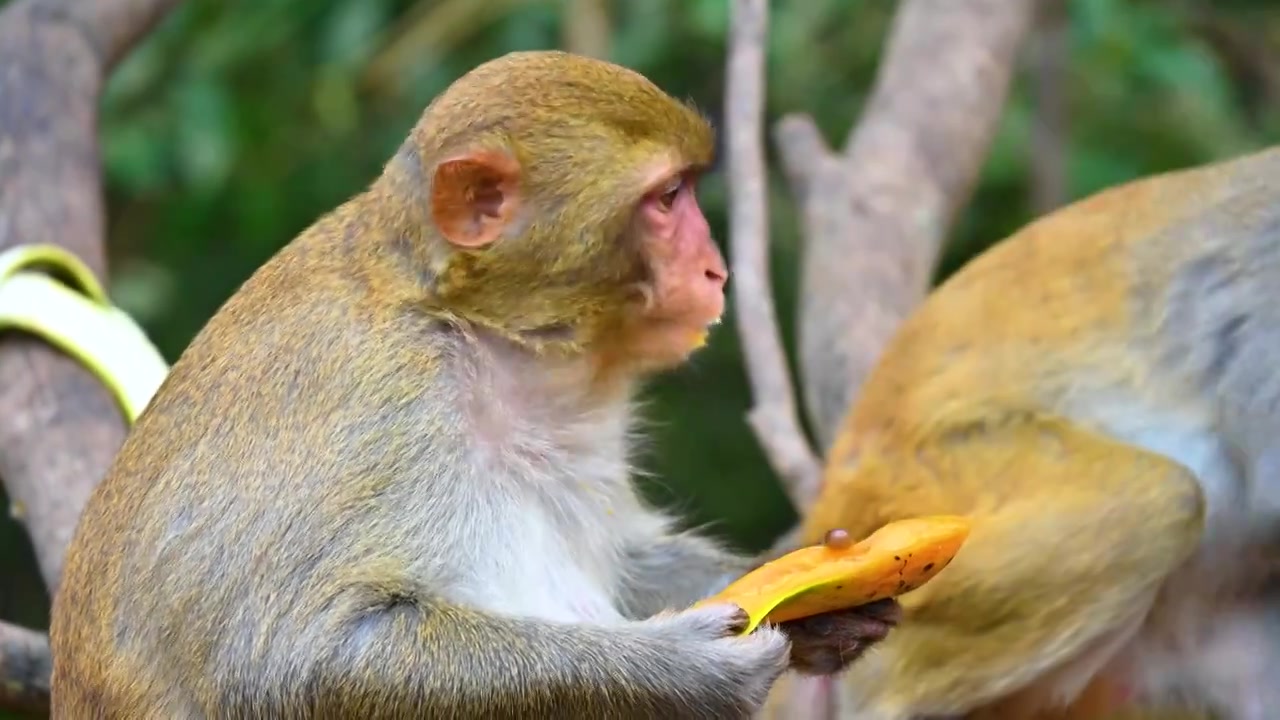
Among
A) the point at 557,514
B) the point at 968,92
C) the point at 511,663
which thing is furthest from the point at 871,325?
the point at 511,663

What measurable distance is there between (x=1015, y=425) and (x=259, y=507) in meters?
1.26

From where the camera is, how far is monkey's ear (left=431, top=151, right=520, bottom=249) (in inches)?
82.6

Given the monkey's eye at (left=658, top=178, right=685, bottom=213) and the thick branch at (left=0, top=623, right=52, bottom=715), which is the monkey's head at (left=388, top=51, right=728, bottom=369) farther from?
the thick branch at (left=0, top=623, right=52, bottom=715)

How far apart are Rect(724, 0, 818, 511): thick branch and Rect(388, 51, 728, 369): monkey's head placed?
4.10ft

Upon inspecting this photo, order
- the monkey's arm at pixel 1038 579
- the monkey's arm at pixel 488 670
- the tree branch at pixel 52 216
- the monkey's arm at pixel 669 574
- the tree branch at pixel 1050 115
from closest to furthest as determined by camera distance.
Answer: the monkey's arm at pixel 488 670
the monkey's arm at pixel 1038 579
the monkey's arm at pixel 669 574
the tree branch at pixel 52 216
the tree branch at pixel 1050 115

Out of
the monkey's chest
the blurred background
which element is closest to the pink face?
the monkey's chest

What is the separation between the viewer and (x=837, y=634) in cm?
220

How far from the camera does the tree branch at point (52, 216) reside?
9.66ft

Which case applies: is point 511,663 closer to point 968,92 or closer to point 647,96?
point 647,96

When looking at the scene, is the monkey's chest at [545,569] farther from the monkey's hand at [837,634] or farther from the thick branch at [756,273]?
the thick branch at [756,273]

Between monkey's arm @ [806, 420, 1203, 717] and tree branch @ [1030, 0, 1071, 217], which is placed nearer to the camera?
monkey's arm @ [806, 420, 1203, 717]

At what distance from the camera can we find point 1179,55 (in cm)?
473

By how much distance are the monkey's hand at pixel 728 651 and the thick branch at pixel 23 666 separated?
117 cm

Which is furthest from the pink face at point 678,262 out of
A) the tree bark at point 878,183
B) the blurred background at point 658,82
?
the blurred background at point 658,82
